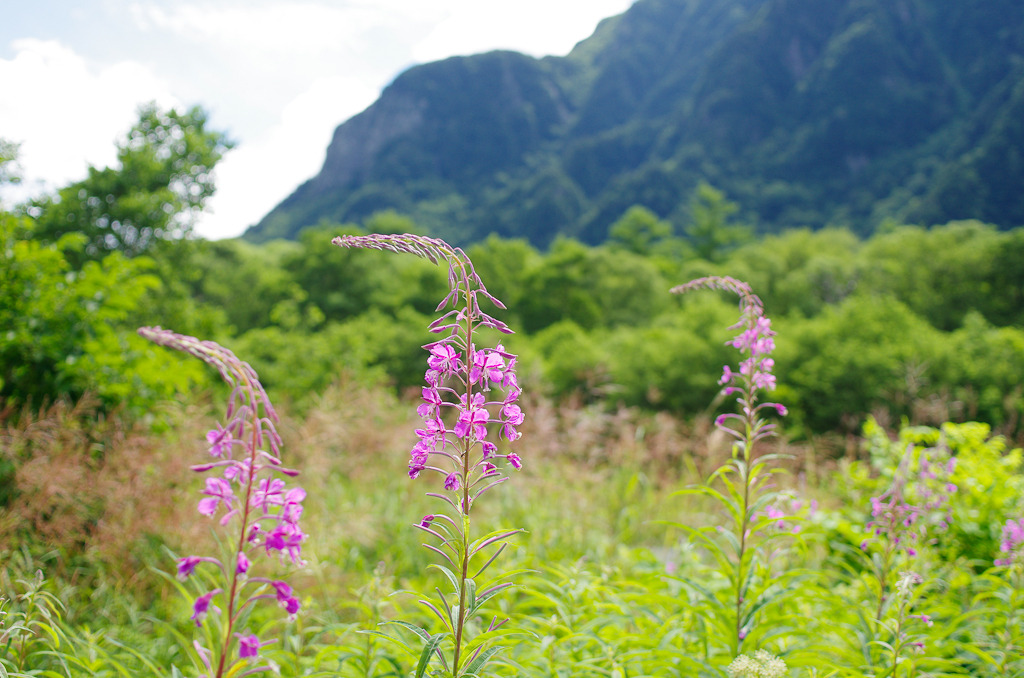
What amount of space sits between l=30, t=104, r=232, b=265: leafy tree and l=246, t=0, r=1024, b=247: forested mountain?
47628 mm

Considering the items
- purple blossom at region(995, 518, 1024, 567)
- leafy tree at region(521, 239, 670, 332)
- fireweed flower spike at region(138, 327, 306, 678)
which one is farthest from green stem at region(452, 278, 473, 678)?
leafy tree at region(521, 239, 670, 332)

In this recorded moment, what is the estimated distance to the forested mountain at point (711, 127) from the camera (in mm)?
55750

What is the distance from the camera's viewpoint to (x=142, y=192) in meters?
8.25

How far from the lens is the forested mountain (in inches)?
2195

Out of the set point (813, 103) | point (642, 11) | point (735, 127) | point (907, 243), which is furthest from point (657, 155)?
point (907, 243)

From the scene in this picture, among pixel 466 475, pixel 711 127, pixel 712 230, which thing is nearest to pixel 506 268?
pixel 466 475

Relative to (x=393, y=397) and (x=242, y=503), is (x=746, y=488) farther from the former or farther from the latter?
(x=393, y=397)

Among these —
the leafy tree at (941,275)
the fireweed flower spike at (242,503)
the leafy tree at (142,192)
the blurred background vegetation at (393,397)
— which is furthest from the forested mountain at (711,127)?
the fireweed flower spike at (242,503)

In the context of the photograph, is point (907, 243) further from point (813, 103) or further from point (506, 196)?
point (506, 196)

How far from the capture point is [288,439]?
239 inches

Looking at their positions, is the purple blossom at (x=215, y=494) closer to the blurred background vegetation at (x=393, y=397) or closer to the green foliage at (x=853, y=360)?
the blurred background vegetation at (x=393, y=397)

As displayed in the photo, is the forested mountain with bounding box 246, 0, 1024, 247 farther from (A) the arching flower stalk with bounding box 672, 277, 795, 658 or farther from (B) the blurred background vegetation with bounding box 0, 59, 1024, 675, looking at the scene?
(A) the arching flower stalk with bounding box 672, 277, 795, 658

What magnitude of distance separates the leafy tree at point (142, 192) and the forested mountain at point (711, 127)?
156 feet

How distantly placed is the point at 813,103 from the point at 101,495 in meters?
88.4
